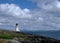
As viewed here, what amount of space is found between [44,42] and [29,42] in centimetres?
393

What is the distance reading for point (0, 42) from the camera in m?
47.5

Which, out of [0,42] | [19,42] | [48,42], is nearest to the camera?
[0,42]

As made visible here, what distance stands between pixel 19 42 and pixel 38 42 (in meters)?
4.66

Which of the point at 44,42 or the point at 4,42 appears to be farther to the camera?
the point at 44,42

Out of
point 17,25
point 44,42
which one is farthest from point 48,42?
point 17,25

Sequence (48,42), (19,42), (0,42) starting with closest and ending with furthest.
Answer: (0,42), (19,42), (48,42)

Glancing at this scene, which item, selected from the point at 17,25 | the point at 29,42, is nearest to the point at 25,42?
the point at 29,42

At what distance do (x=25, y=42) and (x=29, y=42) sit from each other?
848 mm

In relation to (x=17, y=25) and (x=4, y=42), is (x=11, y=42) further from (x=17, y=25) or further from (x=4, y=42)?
(x=17, y=25)

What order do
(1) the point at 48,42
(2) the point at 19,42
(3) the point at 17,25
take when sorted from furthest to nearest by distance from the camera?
(3) the point at 17,25 → (1) the point at 48,42 → (2) the point at 19,42

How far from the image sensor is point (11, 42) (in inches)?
1940

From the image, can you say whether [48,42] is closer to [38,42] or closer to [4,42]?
[38,42]

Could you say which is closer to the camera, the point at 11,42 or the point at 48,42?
the point at 11,42

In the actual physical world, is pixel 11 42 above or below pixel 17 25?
below
